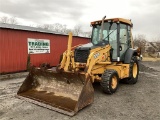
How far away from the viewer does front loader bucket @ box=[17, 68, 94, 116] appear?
5132mm

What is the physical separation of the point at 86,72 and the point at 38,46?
275 inches

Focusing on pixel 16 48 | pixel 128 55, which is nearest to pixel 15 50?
pixel 16 48

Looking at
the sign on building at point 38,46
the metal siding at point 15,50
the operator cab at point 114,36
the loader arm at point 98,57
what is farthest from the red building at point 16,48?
the loader arm at point 98,57

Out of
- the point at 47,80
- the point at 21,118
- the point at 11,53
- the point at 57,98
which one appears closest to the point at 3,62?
the point at 11,53

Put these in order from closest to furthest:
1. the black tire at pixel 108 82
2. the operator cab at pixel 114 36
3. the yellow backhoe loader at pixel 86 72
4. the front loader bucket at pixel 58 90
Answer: the front loader bucket at pixel 58 90, the yellow backhoe loader at pixel 86 72, the black tire at pixel 108 82, the operator cab at pixel 114 36

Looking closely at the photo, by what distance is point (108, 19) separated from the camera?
7664 mm

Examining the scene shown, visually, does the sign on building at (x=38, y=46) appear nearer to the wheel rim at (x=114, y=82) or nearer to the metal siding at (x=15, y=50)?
the metal siding at (x=15, y=50)

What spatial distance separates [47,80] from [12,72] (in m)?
4.54

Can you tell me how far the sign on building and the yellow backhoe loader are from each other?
184 inches

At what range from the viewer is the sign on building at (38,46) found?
1152cm

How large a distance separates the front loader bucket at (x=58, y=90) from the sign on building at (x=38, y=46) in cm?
503

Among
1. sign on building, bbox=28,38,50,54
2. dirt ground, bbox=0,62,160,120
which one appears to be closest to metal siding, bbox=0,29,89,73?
sign on building, bbox=28,38,50,54

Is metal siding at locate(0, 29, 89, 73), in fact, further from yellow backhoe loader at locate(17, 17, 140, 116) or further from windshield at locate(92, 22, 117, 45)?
windshield at locate(92, 22, 117, 45)

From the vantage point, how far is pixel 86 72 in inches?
226
